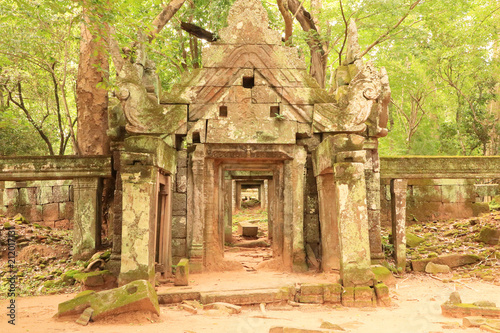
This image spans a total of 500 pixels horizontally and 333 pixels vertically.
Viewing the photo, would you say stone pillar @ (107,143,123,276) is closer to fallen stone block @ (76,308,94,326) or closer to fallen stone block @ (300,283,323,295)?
fallen stone block @ (76,308,94,326)

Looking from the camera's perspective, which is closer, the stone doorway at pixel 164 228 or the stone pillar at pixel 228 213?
the stone doorway at pixel 164 228

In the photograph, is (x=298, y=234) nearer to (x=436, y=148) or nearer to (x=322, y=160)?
(x=322, y=160)

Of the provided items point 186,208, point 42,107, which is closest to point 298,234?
point 186,208

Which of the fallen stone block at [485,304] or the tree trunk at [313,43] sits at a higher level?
the tree trunk at [313,43]

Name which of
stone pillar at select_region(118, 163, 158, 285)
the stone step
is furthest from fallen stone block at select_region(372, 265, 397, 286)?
stone pillar at select_region(118, 163, 158, 285)

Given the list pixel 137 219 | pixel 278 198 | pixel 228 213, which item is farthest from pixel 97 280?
pixel 228 213

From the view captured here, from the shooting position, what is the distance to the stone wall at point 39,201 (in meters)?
13.1

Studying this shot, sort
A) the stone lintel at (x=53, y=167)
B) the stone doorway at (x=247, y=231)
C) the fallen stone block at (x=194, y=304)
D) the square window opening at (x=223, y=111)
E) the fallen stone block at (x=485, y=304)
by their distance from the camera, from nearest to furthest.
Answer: the fallen stone block at (x=485, y=304) → the fallen stone block at (x=194, y=304) → the square window opening at (x=223, y=111) → the stone lintel at (x=53, y=167) → the stone doorway at (x=247, y=231)

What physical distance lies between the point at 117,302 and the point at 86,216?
415 centimetres

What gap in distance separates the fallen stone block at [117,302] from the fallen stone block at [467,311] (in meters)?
3.88

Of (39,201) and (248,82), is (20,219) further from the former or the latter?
(248,82)

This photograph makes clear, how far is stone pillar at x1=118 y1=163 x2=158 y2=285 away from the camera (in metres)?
6.25

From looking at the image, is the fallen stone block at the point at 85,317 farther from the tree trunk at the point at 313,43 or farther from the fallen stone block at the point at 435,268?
the tree trunk at the point at 313,43

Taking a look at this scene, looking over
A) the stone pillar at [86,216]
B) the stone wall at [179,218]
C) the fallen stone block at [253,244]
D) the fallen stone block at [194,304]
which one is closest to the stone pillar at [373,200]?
the stone wall at [179,218]
